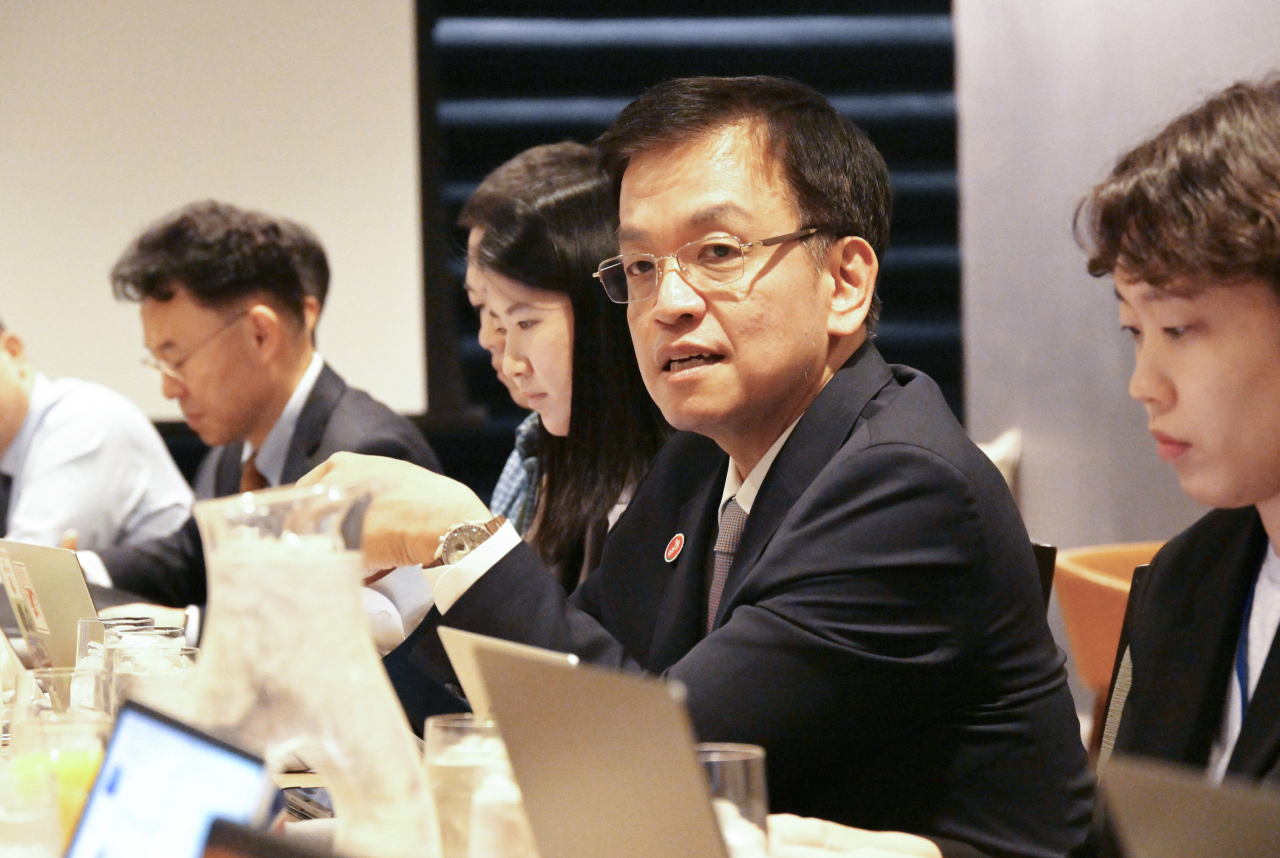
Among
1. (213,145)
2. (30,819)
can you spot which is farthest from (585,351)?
(213,145)

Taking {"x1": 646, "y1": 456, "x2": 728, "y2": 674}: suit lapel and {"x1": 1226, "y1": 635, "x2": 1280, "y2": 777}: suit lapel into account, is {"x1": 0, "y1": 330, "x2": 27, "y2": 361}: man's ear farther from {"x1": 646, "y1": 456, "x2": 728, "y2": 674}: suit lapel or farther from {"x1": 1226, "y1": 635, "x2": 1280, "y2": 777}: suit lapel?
{"x1": 1226, "y1": 635, "x2": 1280, "y2": 777}: suit lapel

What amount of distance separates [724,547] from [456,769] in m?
0.69

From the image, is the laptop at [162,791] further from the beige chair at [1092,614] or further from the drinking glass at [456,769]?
the beige chair at [1092,614]

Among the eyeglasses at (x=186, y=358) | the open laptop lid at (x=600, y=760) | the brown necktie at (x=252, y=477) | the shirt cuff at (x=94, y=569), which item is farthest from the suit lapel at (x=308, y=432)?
the open laptop lid at (x=600, y=760)

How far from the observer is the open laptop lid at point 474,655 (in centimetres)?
72

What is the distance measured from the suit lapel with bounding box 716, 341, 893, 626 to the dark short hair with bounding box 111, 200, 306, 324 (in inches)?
81.9

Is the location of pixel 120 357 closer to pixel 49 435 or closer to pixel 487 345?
pixel 49 435

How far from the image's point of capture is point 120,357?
465 centimetres

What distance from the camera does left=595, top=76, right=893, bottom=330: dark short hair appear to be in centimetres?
151

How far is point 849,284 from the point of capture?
1.56 metres

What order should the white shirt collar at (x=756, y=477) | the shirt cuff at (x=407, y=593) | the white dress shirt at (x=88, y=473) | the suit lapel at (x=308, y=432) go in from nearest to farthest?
1. the white shirt collar at (x=756, y=477)
2. the shirt cuff at (x=407, y=593)
3. the suit lapel at (x=308, y=432)
4. the white dress shirt at (x=88, y=473)

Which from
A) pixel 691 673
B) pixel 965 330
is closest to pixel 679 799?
pixel 691 673

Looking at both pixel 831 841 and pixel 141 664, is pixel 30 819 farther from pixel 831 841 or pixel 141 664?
pixel 831 841

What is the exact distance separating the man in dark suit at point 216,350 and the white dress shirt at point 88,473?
41 centimetres
